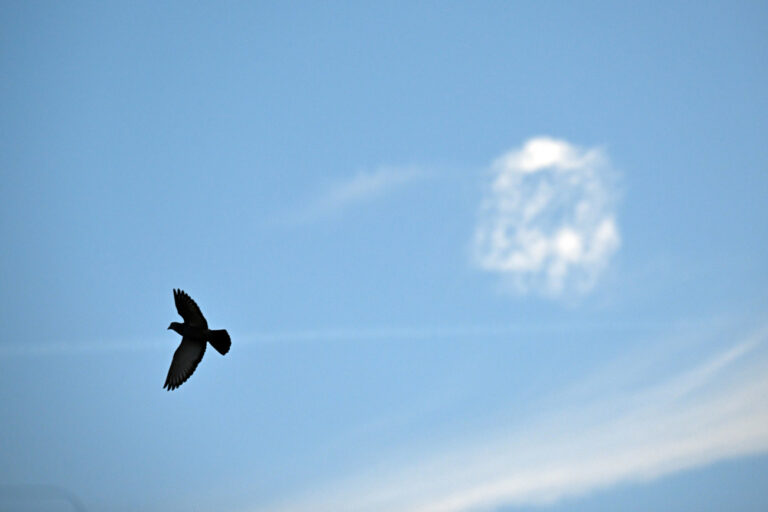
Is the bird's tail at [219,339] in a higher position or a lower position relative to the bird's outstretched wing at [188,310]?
lower

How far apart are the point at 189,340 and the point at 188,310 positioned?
1.87m

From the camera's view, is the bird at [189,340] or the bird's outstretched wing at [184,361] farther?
the bird's outstretched wing at [184,361]

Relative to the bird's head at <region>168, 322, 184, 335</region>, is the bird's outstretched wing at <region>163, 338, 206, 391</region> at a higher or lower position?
lower

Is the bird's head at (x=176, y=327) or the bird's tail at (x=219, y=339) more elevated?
the bird's head at (x=176, y=327)

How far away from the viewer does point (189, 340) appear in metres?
39.2

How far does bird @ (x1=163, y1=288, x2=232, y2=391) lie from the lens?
38.0 metres

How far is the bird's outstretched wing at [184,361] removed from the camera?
3938cm

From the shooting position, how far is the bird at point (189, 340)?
38.0m

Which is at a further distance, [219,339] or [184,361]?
[184,361]

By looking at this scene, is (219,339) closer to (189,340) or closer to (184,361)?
(189,340)

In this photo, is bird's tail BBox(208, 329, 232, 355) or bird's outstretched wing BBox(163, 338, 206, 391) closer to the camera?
bird's tail BBox(208, 329, 232, 355)

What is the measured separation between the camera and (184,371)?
40.2 meters

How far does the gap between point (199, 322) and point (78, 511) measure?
43.7 meters

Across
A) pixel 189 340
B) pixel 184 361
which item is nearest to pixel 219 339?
pixel 189 340
